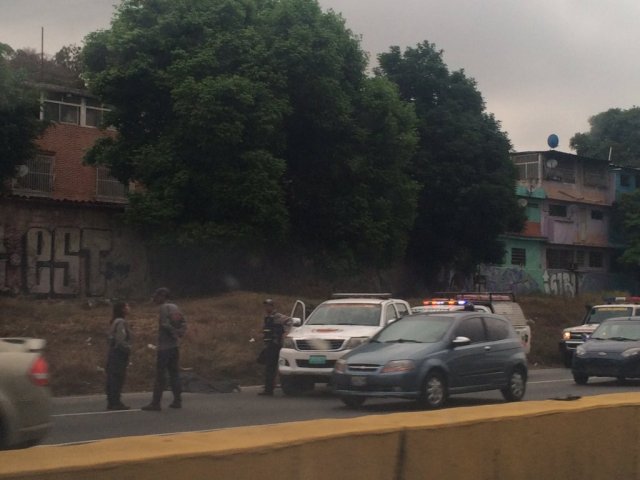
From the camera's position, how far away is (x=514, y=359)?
1683 centimetres

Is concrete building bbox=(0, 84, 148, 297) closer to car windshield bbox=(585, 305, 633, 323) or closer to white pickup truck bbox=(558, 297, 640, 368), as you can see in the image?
white pickup truck bbox=(558, 297, 640, 368)

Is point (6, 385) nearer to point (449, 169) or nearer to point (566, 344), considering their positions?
point (566, 344)

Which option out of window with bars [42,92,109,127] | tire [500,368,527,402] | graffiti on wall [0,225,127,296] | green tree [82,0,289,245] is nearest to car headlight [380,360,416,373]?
tire [500,368,527,402]

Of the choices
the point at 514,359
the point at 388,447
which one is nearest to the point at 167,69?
the point at 514,359

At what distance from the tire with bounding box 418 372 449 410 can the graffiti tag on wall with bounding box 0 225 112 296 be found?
20478 mm

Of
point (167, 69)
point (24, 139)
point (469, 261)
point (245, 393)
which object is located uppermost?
point (167, 69)

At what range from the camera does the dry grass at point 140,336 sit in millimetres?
19578

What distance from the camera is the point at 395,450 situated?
5.71m

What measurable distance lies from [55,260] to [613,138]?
185 feet

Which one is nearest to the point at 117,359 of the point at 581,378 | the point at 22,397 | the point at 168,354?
the point at 168,354

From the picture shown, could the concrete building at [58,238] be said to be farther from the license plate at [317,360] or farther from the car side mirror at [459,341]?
the car side mirror at [459,341]

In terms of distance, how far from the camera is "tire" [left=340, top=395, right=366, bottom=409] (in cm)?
1527

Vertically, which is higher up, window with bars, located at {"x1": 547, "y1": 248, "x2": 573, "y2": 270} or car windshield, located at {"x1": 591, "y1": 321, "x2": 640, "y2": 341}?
window with bars, located at {"x1": 547, "y1": 248, "x2": 573, "y2": 270}

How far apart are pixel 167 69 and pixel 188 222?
4940 mm
